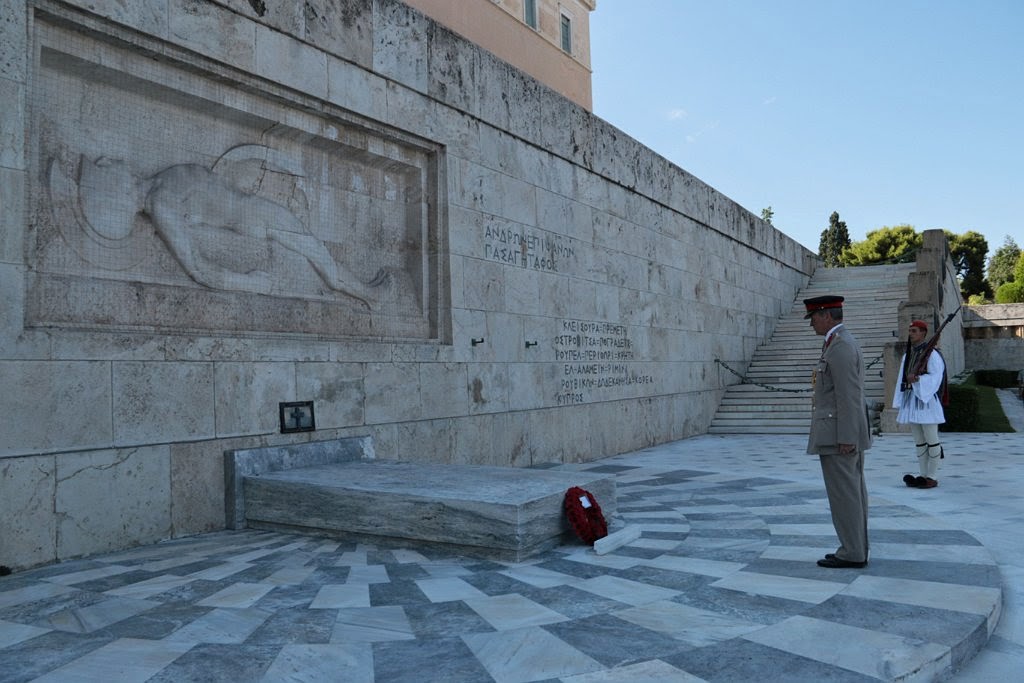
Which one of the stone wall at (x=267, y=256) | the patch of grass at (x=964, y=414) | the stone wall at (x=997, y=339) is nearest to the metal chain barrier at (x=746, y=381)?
the patch of grass at (x=964, y=414)

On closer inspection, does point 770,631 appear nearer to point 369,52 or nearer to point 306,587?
point 306,587

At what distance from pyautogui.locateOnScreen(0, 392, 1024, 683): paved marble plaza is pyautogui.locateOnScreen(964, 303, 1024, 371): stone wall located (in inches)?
1238

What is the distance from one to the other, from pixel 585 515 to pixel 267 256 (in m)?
3.86

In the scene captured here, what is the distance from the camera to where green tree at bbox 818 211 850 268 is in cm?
6600

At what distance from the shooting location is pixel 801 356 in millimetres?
17562

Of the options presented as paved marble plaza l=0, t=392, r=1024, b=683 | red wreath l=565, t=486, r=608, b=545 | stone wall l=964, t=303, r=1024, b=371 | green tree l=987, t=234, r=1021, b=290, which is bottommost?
paved marble plaza l=0, t=392, r=1024, b=683

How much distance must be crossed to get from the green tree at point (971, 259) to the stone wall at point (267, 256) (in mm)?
61933

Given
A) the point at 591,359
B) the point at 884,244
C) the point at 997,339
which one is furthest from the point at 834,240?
the point at 591,359

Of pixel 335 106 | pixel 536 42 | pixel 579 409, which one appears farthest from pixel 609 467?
pixel 536 42

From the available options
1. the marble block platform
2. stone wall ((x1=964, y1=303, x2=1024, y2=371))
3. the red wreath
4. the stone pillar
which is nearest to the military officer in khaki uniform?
the red wreath

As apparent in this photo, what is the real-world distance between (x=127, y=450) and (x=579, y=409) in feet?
21.2

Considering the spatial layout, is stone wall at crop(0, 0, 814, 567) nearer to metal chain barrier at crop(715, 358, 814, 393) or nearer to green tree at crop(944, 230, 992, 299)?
metal chain barrier at crop(715, 358, 814, 393)

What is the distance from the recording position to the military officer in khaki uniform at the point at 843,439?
15.5 ft

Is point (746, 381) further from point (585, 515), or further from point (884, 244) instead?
point (884, 244)
